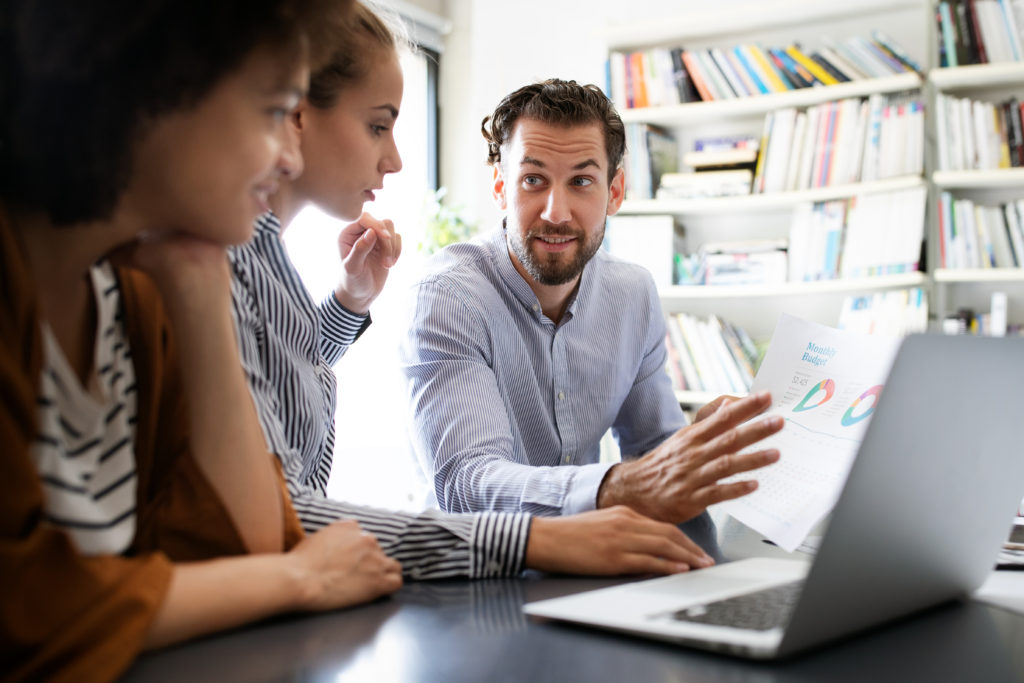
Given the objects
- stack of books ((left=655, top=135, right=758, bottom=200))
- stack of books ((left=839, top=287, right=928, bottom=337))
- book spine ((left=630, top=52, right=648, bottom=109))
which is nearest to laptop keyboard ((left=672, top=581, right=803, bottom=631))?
stack of books ((left=839, top=287, right=928, bottom=337))

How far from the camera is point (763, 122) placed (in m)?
3.39

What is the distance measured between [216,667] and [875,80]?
2995 mm

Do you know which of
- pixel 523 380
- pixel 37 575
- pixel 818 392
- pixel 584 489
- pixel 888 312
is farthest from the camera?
pixel 888 312

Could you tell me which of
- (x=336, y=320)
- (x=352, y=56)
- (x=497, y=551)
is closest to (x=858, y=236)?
(x=336, y=320)

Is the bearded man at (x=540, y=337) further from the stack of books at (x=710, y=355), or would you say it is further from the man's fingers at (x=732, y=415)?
the stack of books at (x=710, y=355)

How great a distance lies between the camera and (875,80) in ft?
9.84

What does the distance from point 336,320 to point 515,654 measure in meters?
0.95

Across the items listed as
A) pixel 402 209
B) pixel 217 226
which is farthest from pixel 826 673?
pixel 402 209

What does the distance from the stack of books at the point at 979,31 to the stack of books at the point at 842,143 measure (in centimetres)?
19

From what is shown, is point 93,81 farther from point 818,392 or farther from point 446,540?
point 818,392

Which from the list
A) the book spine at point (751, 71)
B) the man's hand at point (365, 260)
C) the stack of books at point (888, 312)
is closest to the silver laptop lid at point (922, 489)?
the man's hand at point (365, 260)

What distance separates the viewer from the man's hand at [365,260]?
1472mm

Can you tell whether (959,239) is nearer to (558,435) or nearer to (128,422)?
(558,435)

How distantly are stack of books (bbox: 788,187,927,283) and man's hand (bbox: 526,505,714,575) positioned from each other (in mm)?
2349
